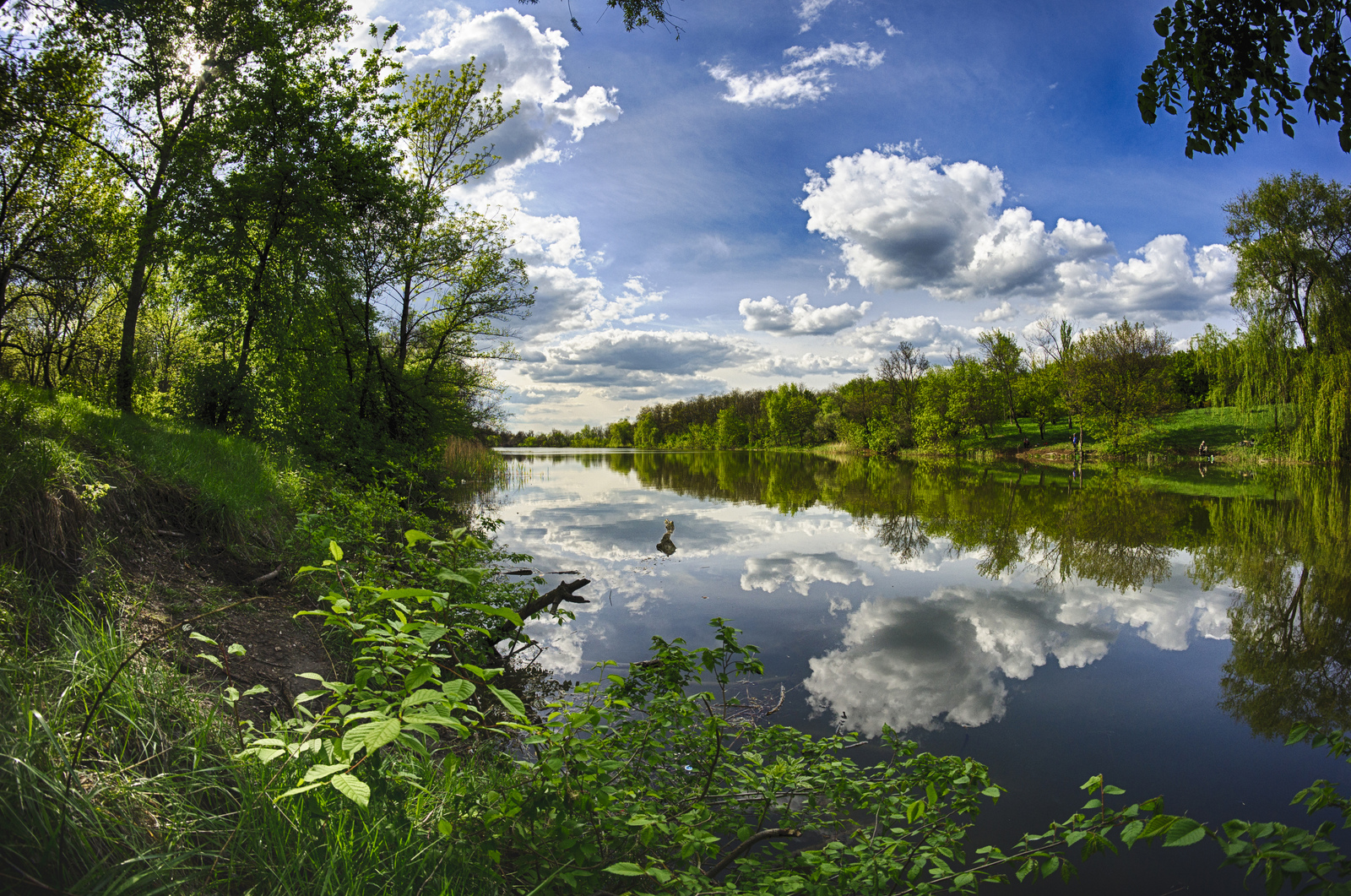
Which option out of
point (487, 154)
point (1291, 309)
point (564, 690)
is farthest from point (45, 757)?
point (1291, 309)

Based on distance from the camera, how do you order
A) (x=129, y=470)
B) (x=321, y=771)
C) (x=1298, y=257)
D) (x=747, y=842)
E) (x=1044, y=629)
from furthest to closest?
(x=1298, y=257) → (x=1044, y=629) → (x=129, y=470) → (x=747, y=842) → (x=321, y=771)

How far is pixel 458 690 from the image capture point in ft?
5.13

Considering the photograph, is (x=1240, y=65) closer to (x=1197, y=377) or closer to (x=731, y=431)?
(x=1197, y=377)

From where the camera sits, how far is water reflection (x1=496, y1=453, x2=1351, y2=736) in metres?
5.62

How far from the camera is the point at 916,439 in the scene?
161 feet

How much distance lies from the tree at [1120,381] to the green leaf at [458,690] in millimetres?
42310

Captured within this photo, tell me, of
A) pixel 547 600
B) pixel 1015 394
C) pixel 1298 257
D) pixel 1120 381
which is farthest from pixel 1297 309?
pixel 547 600

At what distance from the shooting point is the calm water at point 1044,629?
427cm

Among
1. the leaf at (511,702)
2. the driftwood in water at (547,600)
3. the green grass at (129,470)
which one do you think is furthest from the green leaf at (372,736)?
the driftwood in water at (547,600)

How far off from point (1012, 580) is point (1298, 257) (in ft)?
84.2

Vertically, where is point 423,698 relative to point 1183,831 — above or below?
above

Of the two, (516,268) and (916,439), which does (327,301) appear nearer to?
(516,268)

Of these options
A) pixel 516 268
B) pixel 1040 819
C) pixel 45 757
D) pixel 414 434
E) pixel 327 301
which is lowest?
pixel 1040 819

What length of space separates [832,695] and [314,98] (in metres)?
16.1
